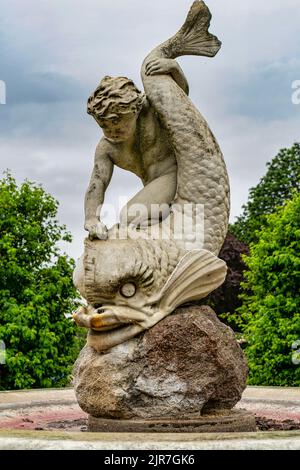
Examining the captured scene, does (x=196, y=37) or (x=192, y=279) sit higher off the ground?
(x=196, y=37)

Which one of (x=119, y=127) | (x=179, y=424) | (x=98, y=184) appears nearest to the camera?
(x=179, y=424)

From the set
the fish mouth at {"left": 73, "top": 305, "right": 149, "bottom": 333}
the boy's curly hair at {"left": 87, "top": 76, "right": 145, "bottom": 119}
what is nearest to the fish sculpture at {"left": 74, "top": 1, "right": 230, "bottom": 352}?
the fish mouth at {"left": 73, "top": 305, "right": 149, "bottom": 333}

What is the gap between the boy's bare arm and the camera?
20.2 feet

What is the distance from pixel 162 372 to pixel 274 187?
63.6 ft

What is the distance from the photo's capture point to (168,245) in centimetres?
587

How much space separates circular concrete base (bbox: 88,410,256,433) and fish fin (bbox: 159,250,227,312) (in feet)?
2.85

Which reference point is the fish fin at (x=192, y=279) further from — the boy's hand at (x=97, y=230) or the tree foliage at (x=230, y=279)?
the tree foliage at (x=230, y=279)

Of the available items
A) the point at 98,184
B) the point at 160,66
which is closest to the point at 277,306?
the point at 98,184

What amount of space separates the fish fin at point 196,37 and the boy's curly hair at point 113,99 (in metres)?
0.87

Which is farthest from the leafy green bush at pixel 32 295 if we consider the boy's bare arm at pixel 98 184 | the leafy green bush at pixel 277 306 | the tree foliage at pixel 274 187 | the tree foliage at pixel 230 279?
the tree foliage at pixel 274 187

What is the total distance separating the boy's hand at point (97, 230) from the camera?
5834 millimetres

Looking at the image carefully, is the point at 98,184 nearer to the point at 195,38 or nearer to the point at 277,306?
the point at 195,38

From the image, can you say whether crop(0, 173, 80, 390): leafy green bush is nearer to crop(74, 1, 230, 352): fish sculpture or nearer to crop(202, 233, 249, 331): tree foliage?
crop(74, 1, 230, 352): fish sculpture

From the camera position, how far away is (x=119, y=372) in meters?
5.50
